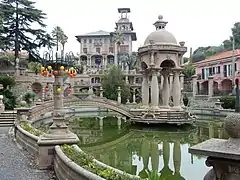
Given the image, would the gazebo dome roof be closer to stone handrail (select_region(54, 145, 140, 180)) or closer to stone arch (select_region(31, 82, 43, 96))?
stone handrail (select_region(54, 145, 140, 180))

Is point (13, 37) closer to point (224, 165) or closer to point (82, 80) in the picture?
point (82, 80)

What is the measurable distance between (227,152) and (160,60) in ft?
78.9

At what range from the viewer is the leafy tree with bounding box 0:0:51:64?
41.6 metres

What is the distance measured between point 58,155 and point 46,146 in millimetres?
1079

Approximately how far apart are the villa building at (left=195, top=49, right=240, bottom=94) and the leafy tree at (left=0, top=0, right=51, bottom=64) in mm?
27855

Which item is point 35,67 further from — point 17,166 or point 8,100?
point 17,166

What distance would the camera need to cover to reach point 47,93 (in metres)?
46.0

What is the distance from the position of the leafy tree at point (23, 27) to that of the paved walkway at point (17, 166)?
3240 cm

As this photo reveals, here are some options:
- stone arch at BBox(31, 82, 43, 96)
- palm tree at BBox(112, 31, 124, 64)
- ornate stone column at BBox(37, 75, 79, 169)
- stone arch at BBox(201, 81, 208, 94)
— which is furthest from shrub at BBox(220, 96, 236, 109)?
palm tree at BBox(112, 31, 124, 64)

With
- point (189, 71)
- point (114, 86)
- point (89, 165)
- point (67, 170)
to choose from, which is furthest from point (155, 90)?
point (189, 71)

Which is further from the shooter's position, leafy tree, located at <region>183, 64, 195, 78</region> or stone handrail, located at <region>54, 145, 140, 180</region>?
leafy tree, located at <region>183, 64, 195, 78</region>

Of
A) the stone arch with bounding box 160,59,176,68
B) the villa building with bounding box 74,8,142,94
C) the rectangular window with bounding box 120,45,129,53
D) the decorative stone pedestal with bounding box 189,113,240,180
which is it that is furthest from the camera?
the rectangular window with bounding box 120,45,129,53

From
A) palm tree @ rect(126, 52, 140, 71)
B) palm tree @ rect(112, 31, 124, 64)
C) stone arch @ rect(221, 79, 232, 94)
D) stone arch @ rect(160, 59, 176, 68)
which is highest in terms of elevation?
palm tree @ rect(112, 31, 124, 64)

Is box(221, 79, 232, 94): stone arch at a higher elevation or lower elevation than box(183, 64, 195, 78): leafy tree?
lower
